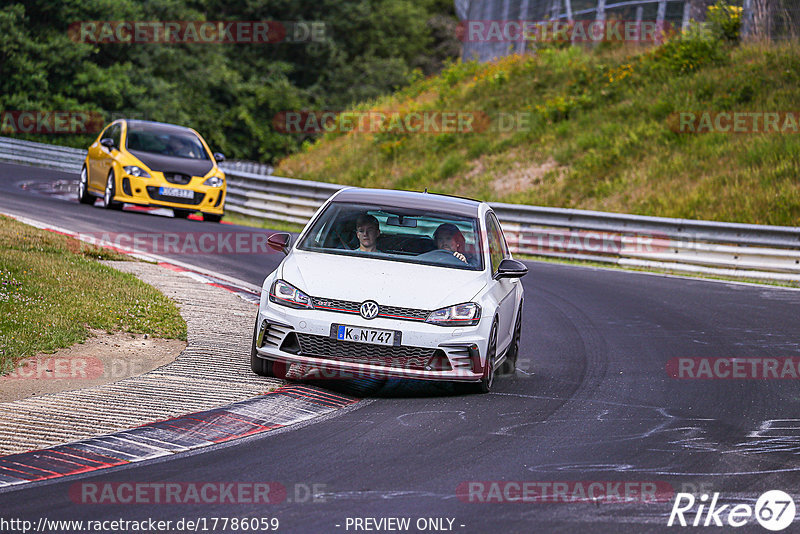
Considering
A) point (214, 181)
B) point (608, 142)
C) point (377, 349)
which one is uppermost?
point (608, 142)

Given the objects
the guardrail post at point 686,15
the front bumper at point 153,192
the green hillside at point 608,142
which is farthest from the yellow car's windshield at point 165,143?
the guardrail post at point 686,15

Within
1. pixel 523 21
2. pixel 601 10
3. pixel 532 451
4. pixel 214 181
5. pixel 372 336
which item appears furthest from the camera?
pixel 523 21

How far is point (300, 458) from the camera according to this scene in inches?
263

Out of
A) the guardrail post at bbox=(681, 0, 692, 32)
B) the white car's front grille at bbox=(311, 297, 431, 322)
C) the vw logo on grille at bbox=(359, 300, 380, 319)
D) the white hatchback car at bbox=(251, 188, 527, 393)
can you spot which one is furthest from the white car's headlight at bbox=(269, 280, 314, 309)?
the guardrail post at bbox=(681, 0, 692, 32)

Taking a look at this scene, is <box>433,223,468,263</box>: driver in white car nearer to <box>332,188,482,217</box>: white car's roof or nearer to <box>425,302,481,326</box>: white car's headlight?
<box>332,188,482,217</box>: white car's roof

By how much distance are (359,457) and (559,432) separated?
1.67 meters

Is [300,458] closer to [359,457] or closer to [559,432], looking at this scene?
[359,457]

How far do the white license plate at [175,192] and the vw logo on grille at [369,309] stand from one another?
1378cm

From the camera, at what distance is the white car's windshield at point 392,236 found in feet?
31.4

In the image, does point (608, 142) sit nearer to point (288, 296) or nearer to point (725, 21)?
point (725, 21)

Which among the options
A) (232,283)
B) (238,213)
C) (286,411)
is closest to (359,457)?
(286,411)

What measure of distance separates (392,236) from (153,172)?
12737 millimetres

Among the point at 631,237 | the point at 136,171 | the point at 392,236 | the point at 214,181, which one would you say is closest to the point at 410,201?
the point at 392,236

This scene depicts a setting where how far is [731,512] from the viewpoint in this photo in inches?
233
